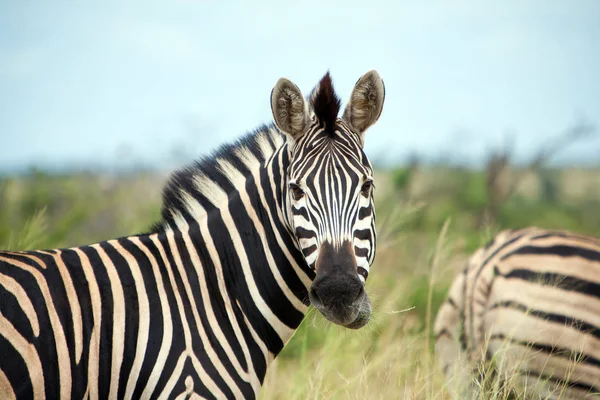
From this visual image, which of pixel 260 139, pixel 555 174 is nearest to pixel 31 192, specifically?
pixel 260 139

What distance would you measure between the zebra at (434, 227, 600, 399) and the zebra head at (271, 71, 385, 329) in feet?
6.02

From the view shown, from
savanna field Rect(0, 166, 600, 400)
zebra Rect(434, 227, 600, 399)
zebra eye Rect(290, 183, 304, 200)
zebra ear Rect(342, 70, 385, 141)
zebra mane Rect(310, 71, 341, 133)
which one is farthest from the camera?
savanna field Rect(0, 166, 600, 400)

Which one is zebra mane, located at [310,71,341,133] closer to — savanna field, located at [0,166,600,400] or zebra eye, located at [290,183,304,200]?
zebra eye, located at [290,183,304,200]

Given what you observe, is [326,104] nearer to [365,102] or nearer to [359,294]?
[365,102]

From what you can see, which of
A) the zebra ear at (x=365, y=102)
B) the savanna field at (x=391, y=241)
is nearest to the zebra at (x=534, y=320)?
the savanna field at (x=391, y=241)

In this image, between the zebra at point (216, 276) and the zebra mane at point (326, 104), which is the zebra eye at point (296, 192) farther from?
the zebra mane at point (326, 104)

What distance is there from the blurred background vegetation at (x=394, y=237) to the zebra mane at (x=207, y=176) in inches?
46.1

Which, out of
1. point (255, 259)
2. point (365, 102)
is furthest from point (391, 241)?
point (255, 259)

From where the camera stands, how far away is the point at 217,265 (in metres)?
3.87

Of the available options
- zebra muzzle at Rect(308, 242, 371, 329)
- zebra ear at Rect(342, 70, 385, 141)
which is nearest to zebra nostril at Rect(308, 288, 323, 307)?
zebra muzzle at Rect(308, 242, 371, 329)

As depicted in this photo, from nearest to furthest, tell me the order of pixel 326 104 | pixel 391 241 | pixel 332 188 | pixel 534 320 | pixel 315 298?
1. pixel 315 298
2. pixel 332 188
3. pixel 326 104
4. pixel 534 320
5. pixel 391 241

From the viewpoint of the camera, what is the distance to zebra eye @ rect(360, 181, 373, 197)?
3674 mm

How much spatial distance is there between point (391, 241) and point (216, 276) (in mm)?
3718

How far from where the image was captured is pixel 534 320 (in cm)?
527
